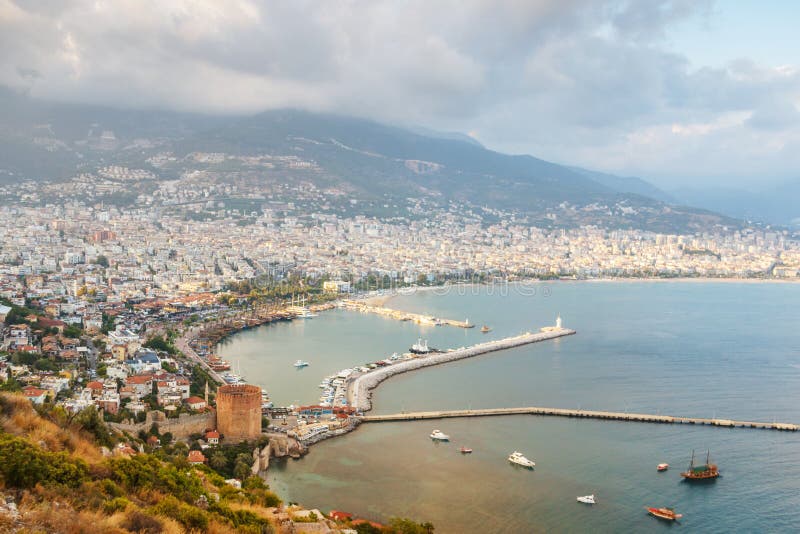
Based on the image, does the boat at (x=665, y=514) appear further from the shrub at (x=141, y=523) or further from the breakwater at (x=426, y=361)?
the shrub at (x=141, y=523)

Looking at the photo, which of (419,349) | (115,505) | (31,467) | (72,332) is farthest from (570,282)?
(31,467)

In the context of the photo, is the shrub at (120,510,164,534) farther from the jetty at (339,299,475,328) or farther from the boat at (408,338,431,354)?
the jetty at (339,299,475,328)

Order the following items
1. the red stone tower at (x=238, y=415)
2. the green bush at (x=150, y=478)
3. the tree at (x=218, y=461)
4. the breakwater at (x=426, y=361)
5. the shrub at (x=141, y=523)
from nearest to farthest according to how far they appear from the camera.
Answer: the shrub at (x=141, y=523), the green bush at (x=150, y=478), the tree at (x=218, y=461), the red stone tower at (x=238, y=415), the breakwater at (x=426, y=361)

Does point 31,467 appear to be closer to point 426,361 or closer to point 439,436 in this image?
point 439,436

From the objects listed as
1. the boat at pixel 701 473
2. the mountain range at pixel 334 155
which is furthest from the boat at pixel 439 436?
the mountain range at pixel 334 155

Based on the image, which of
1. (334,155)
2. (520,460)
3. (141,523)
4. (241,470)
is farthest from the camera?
(334,155)

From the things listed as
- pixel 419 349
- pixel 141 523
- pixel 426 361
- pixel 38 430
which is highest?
pixel 38 430
